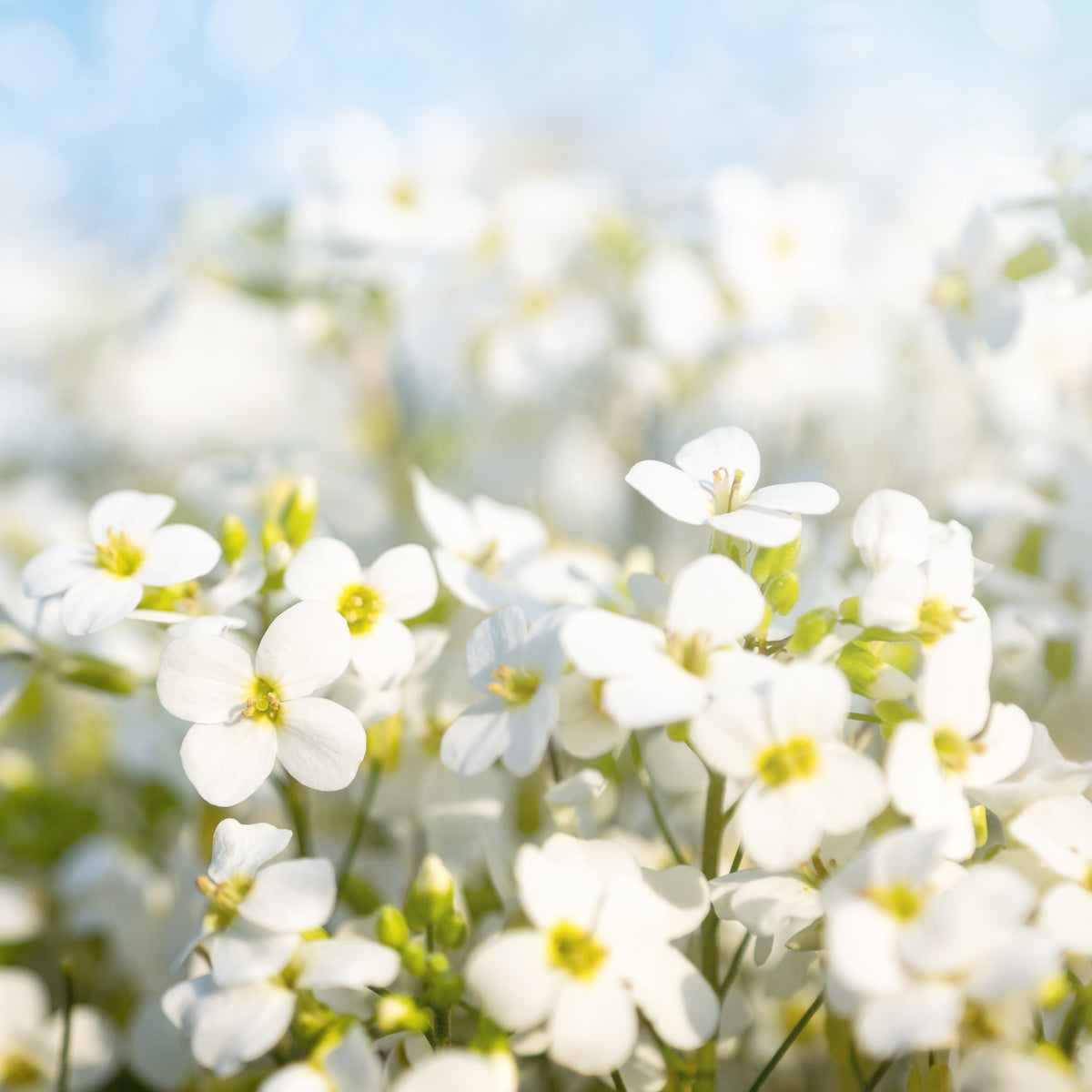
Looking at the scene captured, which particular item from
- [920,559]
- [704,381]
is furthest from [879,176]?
[920,559]

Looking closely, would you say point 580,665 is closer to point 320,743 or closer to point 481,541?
point 320,743

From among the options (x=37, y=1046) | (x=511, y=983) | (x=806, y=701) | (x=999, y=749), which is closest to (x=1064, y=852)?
(x=999, y=749)

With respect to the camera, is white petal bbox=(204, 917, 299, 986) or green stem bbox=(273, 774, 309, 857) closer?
white petal bbox=(204, 917, 299, 986)

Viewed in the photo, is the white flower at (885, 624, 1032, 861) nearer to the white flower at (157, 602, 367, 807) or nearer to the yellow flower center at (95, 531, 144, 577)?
the white flower at (157, 602, 367, 807)

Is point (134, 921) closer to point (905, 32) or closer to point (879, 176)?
point (905, 32)

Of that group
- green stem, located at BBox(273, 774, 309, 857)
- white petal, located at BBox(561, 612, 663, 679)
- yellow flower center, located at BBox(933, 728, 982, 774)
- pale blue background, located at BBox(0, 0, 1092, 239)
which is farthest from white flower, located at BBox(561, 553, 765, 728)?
pale blue background, located at BBox(0, 0, 1092, 239)

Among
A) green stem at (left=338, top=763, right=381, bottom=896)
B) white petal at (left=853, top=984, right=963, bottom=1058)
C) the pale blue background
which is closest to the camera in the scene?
white petal at (left=853, top=984, right=963, bottom=1058)
